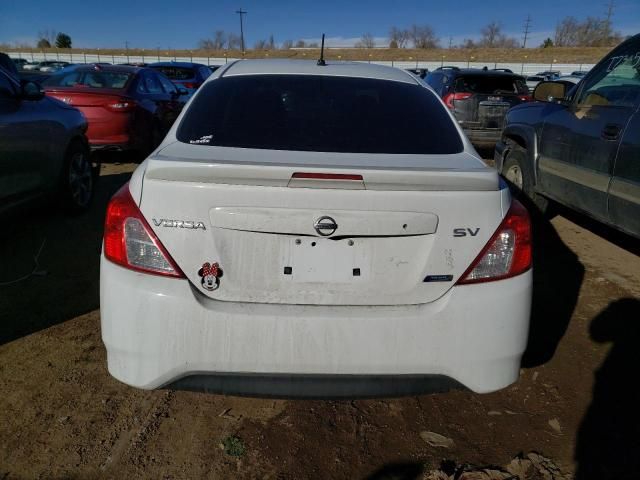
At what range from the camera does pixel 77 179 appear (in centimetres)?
563

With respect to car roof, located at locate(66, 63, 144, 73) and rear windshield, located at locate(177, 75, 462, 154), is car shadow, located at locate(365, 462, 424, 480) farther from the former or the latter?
car roof, located at locate(66, 63, 144, 73)

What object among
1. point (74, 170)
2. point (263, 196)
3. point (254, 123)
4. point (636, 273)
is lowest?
point (636, 273)

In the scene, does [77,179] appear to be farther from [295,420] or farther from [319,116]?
[295,420]

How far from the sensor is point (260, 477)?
224 cm

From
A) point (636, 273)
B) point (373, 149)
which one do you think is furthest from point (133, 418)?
point (636, 273)

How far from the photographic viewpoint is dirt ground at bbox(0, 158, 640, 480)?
7.58 feet

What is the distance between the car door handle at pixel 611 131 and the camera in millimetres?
3949

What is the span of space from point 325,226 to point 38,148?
12.7ft

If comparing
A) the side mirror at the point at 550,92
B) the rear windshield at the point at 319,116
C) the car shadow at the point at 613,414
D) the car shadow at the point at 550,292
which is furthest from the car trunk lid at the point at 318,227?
the side mirror at the point at 550,92

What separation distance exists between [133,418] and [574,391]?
230 centimetres

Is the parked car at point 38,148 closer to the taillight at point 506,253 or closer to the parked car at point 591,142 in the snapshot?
the taillight at point 506,253

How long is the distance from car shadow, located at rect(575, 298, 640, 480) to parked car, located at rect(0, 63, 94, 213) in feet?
14.0

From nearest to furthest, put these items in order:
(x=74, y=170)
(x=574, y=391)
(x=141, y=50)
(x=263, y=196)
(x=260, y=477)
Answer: (x=263, y=196) → (x=260, y=477) → (x=574, y=391) → (x=74, y=170) → (x=141, y=50)

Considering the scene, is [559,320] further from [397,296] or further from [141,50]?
[141,50]
